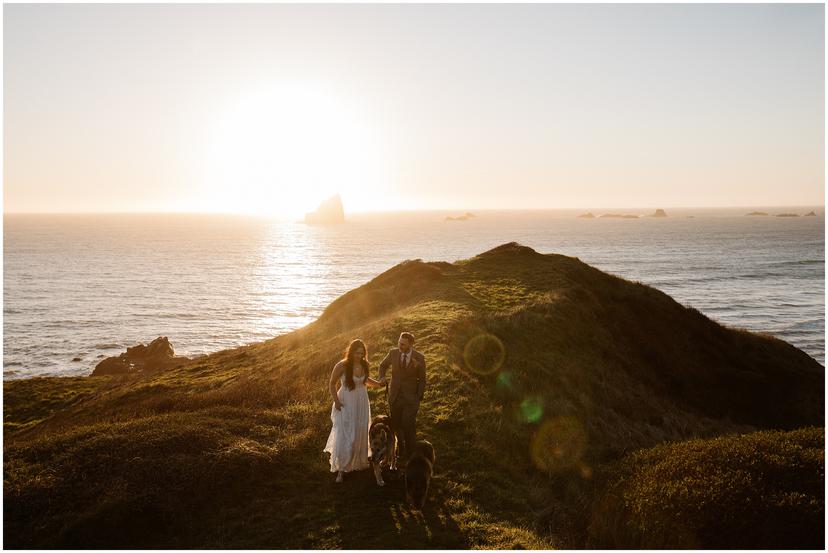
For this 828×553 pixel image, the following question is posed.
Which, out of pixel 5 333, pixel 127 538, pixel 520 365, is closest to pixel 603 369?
pixel 520 365

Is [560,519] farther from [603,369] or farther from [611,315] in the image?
[611,315]

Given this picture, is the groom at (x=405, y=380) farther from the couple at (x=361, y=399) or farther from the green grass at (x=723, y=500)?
the green grass at (x=723, y=500)

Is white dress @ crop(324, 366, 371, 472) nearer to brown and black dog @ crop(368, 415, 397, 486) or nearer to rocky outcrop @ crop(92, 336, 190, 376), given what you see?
brown and black dog @ crop(368, 415, 397, 486)

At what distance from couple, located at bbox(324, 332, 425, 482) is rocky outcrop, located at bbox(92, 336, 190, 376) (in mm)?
35023

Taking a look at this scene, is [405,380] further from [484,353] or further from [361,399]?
[484,353]

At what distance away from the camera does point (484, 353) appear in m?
19.8

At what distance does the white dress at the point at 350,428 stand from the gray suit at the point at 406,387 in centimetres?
67

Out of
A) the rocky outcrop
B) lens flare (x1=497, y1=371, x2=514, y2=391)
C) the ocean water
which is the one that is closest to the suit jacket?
lens flare (x1=497, y1=371, x2=514, y2=391)

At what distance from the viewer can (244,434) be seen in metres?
14.0

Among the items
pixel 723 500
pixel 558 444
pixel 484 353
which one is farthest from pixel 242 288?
pixel 723 500

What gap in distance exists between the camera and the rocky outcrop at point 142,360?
1702 inches

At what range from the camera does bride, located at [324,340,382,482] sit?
1133cm

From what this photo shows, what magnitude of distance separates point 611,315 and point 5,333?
64700 millimetres

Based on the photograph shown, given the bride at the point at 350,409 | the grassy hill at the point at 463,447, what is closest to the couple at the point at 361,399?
the bride at the point at 350,409
